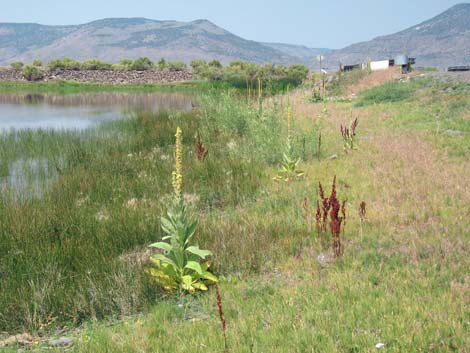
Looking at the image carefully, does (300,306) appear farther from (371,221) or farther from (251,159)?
(251,159)

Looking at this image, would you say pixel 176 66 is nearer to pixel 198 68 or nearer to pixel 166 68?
pixel 166 68

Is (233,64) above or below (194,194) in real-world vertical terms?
above

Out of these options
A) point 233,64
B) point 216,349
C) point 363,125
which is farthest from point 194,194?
point 233,64

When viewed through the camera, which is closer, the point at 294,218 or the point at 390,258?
the point at 390,258

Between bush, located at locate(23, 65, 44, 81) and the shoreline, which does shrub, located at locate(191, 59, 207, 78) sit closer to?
the shoreline

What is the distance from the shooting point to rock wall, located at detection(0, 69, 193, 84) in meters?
73.9

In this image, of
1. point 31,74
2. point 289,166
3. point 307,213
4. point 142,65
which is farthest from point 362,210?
point 142,65

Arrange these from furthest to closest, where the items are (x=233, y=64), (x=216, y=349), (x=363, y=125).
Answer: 1. (x=233, y=64)
2. (x=363, y=125)
3. (x=216, y=349)

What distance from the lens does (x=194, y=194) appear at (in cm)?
891

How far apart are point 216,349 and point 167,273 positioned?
156 cm

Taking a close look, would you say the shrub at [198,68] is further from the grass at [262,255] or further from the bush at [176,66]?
the grass at [262,255]

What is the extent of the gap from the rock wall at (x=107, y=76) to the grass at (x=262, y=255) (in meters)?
66.3

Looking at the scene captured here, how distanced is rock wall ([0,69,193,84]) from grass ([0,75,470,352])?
6635 centimetres

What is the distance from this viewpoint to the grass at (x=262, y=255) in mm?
3877
